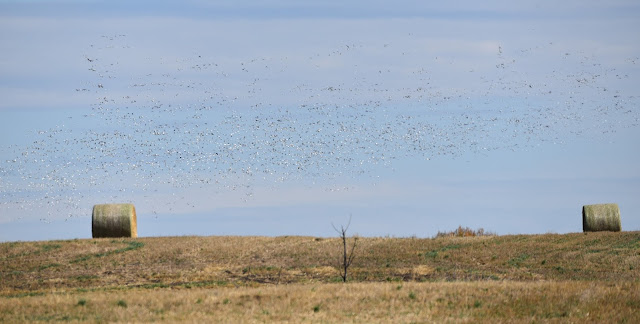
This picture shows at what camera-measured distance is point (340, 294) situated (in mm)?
32250

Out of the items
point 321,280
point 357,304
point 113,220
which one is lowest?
point 357,304

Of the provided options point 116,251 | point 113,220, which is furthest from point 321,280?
point 113,220

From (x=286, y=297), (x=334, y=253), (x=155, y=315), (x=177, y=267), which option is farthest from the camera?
(x=334, y=253)

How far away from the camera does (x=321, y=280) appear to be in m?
41.1

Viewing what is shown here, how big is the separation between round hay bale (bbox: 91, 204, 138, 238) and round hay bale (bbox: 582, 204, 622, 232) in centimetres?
2861

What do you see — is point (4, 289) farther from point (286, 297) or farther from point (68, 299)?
point (286, 297)

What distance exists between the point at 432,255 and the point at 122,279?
56.1 ft

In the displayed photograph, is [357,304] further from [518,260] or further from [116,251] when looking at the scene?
[116,251]

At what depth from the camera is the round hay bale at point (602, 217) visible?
52531 millimetres

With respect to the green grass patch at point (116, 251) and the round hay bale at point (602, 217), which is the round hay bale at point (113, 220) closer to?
the green grass patch at point (116, 251)

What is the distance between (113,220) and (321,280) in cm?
1785

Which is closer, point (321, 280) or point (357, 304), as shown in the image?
point (357, 304)

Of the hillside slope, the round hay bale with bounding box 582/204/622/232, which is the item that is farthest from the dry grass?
the round hay bale with bounding box 582/204/622/232

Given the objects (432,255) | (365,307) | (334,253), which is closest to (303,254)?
(334,253)
